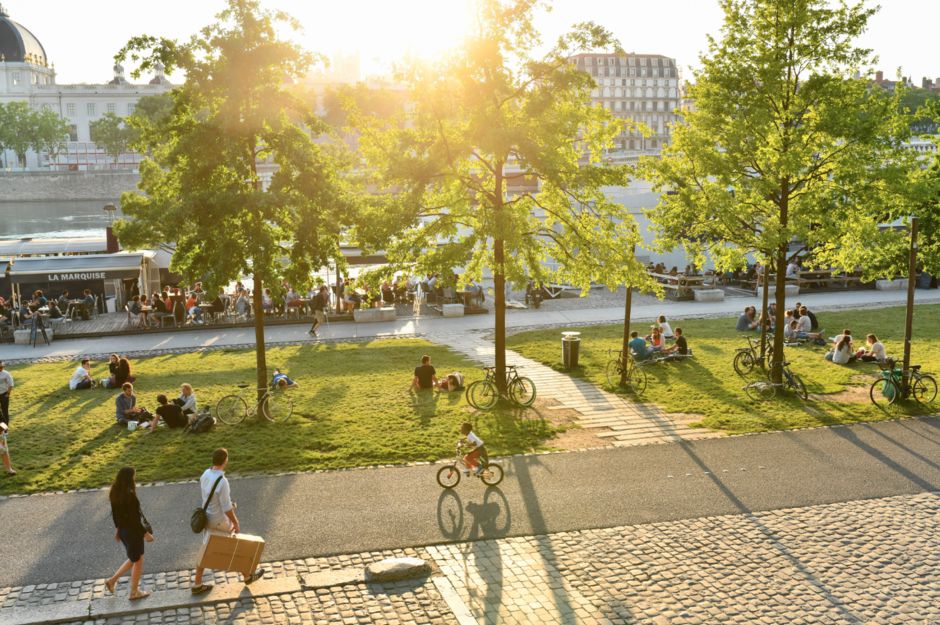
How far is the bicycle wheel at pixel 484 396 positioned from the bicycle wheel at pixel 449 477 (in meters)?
4.31

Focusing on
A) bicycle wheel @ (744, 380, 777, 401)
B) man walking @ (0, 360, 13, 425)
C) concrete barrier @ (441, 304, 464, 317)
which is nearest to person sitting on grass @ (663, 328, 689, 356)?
bicycle wheel @ (744, 380, 777, 401)

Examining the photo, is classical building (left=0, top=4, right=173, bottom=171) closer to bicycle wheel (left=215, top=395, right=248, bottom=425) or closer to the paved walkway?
the paved walkway

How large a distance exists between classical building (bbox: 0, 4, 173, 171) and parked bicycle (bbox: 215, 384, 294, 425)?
137 m

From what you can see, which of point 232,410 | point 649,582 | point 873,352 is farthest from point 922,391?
point 232,410

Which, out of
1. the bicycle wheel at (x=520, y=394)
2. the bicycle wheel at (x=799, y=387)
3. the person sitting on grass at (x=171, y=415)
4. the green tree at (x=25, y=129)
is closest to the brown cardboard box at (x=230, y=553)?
the person sitting on grass at (x=171, y=415)

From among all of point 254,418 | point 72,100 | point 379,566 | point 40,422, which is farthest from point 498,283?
point 72,100

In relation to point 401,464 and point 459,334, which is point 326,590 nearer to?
point 401,464

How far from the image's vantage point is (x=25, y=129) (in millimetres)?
120500

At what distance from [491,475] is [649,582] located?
3.50m

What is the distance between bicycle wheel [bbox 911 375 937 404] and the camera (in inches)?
604

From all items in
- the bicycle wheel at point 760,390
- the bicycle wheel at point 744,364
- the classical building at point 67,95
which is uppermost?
the classical building at point 67,95

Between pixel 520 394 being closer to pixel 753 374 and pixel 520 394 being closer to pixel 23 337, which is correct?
pixel 753 374

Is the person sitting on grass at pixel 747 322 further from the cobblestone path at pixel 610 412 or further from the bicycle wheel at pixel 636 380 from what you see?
the bicycle wheel at pixel 636 380

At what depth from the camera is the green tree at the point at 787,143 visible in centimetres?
1505
